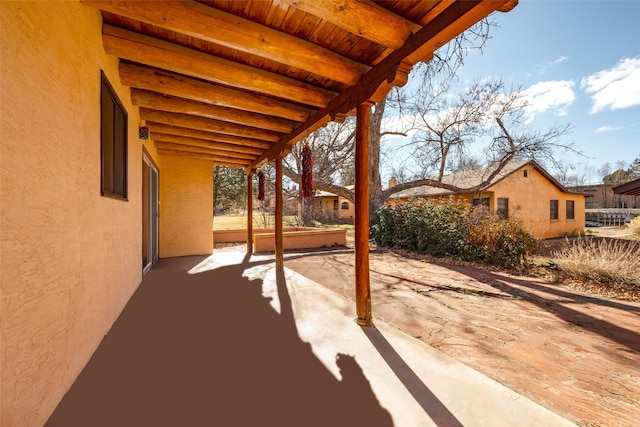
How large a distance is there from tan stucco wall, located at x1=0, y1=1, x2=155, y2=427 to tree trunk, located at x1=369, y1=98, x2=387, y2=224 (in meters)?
8.80

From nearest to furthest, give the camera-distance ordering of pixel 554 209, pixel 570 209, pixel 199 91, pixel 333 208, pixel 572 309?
pixel 199 91, pixel 572 309, pixel 554 209, pixel 570 209, pixel 333 208

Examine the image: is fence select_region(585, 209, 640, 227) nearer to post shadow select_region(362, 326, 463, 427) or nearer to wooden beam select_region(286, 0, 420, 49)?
post shadow select_region(362, 326, 463, 427)

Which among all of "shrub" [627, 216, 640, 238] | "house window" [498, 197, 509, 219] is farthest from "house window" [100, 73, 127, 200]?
"shrub" [627, 216, 640, 238]

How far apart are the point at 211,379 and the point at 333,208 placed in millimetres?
23904

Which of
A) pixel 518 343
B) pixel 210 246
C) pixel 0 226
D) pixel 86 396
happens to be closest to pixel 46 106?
pixel 0 226

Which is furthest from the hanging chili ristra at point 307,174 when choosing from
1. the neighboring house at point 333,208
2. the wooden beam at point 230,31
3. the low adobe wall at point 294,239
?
the neighboring house at point 333,208

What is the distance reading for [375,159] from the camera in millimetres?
10242

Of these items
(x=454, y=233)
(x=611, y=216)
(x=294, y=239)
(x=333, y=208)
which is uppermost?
(x=333, y=208)

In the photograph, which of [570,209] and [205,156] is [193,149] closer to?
[205,156]

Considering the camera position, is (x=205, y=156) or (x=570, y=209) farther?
(x=570, y=209)

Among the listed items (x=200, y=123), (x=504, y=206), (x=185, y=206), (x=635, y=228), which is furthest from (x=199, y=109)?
(x=635, y=228)

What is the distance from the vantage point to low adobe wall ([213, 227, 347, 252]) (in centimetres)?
788

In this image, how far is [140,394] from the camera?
1.72 m

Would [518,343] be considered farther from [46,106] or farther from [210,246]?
[210,246]
